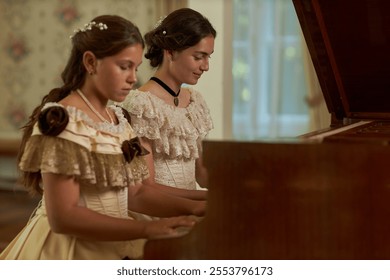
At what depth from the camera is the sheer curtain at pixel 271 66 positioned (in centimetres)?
508

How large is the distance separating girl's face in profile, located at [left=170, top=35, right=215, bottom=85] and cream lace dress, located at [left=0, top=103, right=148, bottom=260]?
33 cm

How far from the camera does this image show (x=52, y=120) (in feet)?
4.63

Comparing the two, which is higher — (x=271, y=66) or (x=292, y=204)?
(x=271, y=66)

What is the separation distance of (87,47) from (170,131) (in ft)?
1.69

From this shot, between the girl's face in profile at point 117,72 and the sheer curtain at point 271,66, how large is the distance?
11.8 ft

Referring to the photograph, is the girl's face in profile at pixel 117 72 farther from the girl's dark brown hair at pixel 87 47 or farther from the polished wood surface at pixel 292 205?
the polished wood surface at pixel 292 205

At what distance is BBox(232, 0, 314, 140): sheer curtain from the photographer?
5082mm

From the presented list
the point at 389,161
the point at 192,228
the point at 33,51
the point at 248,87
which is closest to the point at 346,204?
the point at 389,161

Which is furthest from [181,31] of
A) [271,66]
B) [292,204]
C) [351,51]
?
[271,66]

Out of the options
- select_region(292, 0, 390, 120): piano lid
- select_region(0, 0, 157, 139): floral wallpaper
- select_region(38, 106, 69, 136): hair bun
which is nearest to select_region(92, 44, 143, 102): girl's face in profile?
select_region(38, 106, 69, 136): hair bun

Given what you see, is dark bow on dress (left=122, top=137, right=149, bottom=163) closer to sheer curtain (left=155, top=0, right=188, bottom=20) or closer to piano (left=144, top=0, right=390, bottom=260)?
piano (left=144, top=0, right=390, bottom=260)

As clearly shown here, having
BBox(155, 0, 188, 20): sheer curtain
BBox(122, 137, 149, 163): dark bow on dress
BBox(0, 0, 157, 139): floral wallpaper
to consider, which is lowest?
BBox(122, 137, 149, 163): dark bow on dress

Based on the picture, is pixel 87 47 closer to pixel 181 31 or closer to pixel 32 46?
pixel 181 31

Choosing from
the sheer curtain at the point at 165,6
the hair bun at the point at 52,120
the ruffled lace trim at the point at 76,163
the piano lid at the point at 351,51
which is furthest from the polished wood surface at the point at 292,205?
the sheer curtain at the point at 165,6
